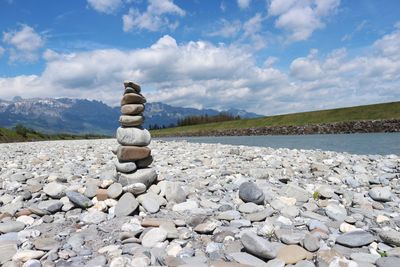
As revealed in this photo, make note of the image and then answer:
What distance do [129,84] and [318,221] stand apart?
5.77 metres

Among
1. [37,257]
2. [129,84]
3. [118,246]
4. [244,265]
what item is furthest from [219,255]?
[129,84]

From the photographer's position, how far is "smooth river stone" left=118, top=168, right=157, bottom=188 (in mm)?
8766

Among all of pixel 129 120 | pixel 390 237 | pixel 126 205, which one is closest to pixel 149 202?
pixel 126 205

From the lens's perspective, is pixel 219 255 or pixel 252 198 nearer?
pixel 219 255

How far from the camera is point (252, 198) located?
8234 millimetres

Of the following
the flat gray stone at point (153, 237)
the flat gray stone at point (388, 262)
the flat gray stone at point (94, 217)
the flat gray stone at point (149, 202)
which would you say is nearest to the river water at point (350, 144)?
the flat gray stone at point (149, 202)

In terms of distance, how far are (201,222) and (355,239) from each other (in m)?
2.84

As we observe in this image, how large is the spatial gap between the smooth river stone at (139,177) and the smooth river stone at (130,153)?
38 cm

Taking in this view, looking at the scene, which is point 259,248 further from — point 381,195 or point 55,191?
point 55,191

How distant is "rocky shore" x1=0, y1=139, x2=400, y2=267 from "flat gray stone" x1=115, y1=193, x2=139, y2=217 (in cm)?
2

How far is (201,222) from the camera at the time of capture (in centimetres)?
693

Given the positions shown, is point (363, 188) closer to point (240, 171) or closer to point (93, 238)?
point (240, 171)

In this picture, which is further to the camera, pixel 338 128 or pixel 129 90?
pixel 338 128

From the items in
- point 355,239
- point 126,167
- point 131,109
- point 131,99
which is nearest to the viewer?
point 355,239
